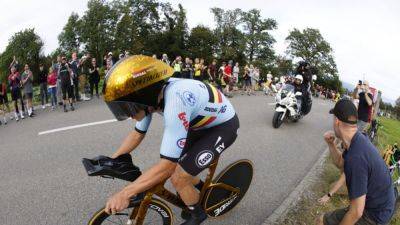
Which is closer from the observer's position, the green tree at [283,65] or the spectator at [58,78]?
the spectator at [58,78]

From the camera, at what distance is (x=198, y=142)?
3.87 meters

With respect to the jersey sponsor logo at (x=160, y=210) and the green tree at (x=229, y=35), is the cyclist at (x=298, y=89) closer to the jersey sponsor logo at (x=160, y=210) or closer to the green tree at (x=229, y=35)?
the jersey sponsor logo at (x=160, y=210)

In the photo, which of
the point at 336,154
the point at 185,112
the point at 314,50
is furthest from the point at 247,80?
the point at 314,50

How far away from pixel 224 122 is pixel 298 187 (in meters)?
2.84

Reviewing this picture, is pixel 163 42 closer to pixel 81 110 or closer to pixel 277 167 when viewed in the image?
pixel 81 110

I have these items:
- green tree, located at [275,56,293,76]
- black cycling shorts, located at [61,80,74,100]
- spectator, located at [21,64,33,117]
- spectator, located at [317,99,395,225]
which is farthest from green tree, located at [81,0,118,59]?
spectator, located at [317,99,395,225]

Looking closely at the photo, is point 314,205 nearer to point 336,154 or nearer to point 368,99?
point 336,154

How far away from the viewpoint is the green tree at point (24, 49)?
6762 cm

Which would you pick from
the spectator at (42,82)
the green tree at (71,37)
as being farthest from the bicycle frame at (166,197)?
the green tree at (71,37)

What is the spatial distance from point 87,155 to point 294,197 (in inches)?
170

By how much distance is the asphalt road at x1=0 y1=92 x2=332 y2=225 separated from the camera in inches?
205

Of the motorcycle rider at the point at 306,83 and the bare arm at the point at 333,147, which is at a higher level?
the bare arm at the point at 333,147

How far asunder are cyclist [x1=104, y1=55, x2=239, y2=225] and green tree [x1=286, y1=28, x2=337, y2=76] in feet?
267

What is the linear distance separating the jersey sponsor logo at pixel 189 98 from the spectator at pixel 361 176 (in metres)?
1.23
